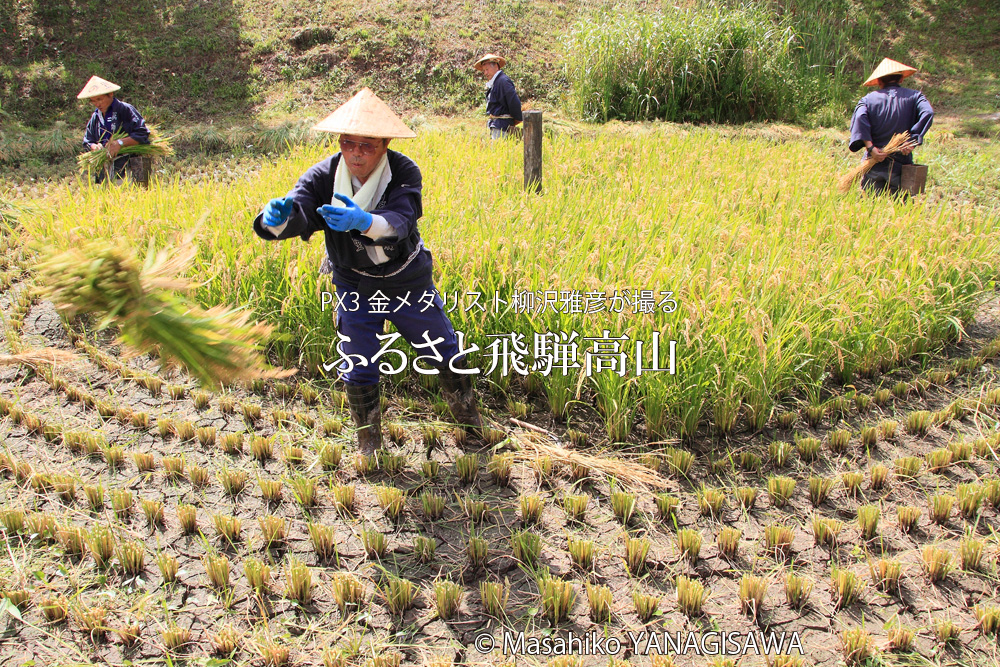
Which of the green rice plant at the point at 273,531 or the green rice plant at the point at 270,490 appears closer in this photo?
the green rice plant at the point at 273,531

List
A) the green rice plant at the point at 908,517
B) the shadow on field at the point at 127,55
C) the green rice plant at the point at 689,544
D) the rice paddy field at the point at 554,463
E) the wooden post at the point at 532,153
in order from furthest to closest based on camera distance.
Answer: the shadow on field at the point at 127,55 < the wooden post at the point at 532,153 < the green rice plant at the point at 908,517 < the green rice plant at the point at 689,544 < the rice paddy field at the point at 554,463

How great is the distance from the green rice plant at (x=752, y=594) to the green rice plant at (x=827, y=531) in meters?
0.34

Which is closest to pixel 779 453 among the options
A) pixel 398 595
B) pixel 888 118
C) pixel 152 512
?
pixel 398 595

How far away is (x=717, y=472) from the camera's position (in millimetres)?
2500

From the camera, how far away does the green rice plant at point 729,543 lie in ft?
6.86

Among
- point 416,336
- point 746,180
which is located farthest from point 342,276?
point 746,180

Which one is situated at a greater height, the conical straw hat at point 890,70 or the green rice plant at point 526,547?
the conical straw hat at point 890,70

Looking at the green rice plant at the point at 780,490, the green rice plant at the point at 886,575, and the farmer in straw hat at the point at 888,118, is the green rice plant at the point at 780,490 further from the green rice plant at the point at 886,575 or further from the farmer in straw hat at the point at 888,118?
the farmer in straw hat at the point at 888,118

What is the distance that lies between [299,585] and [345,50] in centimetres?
1112

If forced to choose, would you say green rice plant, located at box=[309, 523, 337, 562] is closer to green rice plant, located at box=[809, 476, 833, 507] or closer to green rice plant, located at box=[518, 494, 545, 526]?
green rice plant, located at box=[518, 494, 545, 526]

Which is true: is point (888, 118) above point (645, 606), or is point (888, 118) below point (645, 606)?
above

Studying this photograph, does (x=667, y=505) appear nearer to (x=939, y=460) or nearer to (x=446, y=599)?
(x=446, y=599)

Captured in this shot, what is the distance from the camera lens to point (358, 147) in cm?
227

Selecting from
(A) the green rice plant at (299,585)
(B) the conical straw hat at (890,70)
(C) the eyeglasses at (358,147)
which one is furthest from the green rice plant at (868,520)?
(B) the conical straw hat at (890,70)
